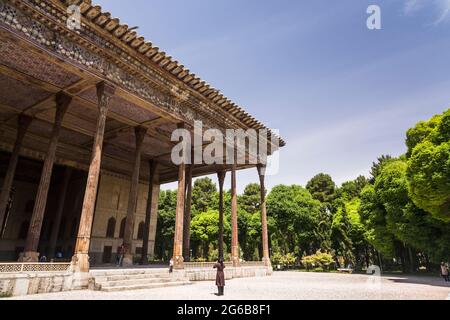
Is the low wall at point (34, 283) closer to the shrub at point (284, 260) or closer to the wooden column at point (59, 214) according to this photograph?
the wooden column at point (59, 214)

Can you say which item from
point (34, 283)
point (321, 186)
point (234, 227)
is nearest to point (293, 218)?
point (321, 186)

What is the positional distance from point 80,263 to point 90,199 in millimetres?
2056

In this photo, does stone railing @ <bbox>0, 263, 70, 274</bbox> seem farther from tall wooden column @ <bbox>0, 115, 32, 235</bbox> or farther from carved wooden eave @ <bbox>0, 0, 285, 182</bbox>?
tall wooden column @ <bbox>0, 115, 32, 235</bbox>

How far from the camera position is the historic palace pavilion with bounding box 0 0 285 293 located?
908 cm

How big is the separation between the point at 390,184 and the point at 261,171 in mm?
9989

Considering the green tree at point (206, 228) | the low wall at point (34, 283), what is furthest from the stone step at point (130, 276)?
the green tree at point (206, 228)

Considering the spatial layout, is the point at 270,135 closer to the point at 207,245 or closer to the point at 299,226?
the point at 299,226

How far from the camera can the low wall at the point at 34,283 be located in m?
6.86

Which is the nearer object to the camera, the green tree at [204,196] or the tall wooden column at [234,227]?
the tall wooden column at [234,227]

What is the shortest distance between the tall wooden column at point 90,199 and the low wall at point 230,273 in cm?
457

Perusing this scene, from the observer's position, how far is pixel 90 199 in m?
9.48

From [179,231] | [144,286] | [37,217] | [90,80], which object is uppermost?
[90,80]

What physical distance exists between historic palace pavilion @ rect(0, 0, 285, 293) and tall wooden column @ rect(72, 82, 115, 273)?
0.10ft

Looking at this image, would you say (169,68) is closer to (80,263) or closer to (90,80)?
(90,80)
